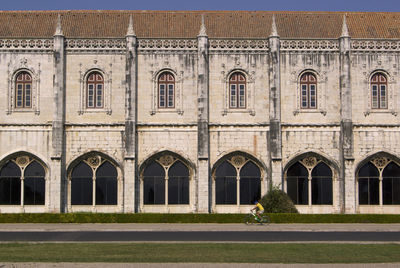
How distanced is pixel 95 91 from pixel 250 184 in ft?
40.5

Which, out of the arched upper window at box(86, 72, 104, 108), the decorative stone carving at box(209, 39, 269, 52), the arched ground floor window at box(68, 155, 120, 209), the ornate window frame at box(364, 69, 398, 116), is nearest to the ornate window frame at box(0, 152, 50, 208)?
the arched ground floor window at box(68, 155, 120, 209)

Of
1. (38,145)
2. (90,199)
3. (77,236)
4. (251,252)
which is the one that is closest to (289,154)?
(90,199)

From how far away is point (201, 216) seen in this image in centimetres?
3834

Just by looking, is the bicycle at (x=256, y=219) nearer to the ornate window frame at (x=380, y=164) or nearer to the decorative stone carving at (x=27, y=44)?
the ornate window frame at (x=380, y=164)

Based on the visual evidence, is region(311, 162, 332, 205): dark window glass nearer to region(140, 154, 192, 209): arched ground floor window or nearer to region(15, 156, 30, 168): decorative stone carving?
region(140, 154, 192, 209): arched ground floor window

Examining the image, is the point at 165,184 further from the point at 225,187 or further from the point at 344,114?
the point at 344,114

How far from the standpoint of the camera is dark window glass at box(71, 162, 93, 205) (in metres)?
44.2

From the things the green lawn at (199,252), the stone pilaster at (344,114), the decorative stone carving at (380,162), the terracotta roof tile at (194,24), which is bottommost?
the green lawn at (199,252)

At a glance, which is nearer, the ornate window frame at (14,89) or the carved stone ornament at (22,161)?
the carved stone ornament at (22,161)

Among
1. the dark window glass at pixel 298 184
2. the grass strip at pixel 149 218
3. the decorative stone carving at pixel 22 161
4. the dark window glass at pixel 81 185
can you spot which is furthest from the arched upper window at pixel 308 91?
the decorative stone carving at pixel 22 161

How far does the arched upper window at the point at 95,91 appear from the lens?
4462 cm

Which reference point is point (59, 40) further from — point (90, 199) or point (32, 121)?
point (90, 199)

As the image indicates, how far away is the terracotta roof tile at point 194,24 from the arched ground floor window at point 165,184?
9.42 metres

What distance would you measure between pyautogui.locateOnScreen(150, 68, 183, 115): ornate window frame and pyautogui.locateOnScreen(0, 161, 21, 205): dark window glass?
33.1 feet
